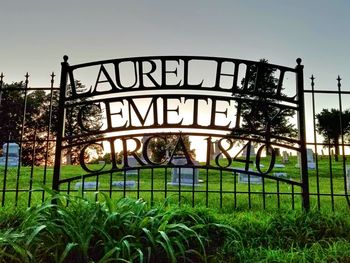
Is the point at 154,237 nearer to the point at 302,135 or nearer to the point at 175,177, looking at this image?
the point at 302,135

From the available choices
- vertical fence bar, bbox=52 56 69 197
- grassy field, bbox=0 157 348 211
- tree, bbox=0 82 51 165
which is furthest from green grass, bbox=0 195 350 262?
tree, bbox=0 82 51 165

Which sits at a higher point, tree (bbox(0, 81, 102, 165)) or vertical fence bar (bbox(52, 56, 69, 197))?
tree (bbox(0, 81, 102, 165))

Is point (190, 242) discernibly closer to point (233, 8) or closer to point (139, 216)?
point (139, 216)

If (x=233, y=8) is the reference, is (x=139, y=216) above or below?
below

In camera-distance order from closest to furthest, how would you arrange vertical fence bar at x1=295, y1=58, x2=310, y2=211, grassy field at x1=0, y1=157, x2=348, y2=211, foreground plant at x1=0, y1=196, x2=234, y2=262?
foreground plant at x1=0, y1=196, x2=234, y2=262
vertical fence bar at x1=295, y1=58, x2=310, y2=211
grassy field at x1=0, y1=157, x2=348, y2=211

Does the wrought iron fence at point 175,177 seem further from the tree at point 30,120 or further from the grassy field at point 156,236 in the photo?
the tree at point 30,120

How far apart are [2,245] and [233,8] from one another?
189 inches

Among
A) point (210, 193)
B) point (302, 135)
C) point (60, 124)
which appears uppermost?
point (60, 124)

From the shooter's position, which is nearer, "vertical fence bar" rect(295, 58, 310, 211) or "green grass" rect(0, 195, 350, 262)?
"green grass" rect(0, 195, 350, 262)

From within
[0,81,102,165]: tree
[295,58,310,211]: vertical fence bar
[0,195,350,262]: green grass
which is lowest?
[0,195,350,262]: green grass

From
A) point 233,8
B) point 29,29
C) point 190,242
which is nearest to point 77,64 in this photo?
point 29,29

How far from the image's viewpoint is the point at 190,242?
329 cm

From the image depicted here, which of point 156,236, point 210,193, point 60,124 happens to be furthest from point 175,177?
point 156,236

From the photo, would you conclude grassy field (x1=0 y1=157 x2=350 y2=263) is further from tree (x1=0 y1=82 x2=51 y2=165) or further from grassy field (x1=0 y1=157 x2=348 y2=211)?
tree (x1=0 y1=82 x2=51 y2=165)
